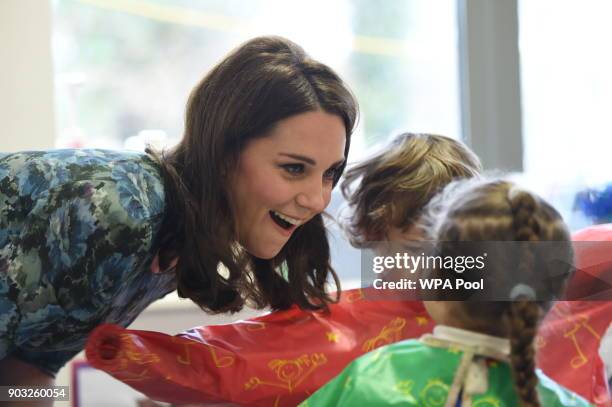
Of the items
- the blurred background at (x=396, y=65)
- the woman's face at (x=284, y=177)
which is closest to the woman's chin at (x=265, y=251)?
the woman's face at (x=284, y=177)

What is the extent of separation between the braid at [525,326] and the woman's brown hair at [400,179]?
409mm

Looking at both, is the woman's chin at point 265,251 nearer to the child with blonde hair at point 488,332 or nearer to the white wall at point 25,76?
the child with blonde hair at point 488,332

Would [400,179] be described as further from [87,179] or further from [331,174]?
[87,179]

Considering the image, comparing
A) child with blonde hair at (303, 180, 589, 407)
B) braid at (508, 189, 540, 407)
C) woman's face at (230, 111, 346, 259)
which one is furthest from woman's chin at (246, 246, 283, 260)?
braid at (508, 189, 540, 407)

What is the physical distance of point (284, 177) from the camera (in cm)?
122

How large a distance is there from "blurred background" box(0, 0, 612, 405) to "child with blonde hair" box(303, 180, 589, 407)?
109 centimetres

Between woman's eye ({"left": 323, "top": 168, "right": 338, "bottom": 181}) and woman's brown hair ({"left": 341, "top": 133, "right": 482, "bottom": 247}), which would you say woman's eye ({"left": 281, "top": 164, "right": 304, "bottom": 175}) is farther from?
woman's brown hair ({"left": 341, "top": 133, "right": 482, "bottom": 247})

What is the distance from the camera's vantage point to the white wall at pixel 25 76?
1.87 m

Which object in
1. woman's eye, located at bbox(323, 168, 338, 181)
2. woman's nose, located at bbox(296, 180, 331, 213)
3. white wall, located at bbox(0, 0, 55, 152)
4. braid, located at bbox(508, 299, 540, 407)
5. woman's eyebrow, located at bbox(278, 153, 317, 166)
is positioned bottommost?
braid, located at bbox(508, 299, 540, 407)

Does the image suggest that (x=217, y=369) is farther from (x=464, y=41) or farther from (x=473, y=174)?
(x=464, y=41)

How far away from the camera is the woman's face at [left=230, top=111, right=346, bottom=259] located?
121 centimetres

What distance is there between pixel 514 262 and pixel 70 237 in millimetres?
525

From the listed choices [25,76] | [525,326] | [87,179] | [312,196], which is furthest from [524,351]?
[25,76]

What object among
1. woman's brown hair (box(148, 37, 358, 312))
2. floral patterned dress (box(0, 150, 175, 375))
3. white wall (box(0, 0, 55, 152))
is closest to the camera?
floral patterned dress (box(0, 150, 175, 375))
